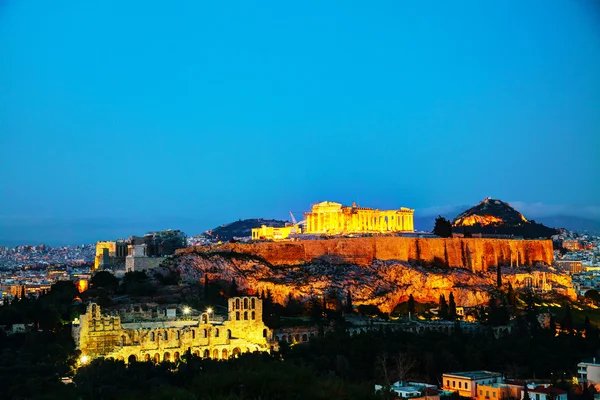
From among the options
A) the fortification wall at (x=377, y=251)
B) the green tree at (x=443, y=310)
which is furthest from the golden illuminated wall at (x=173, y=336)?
the fortification wall at (x=377, y=251)

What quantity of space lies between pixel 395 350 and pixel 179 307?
9.48 meters

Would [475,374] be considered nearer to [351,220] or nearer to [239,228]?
[351,220]

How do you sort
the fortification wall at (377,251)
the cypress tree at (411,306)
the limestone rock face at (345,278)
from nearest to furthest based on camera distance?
the cypress tree at (411,306) → the limestone rock face at (345,278) → the fortification wall at (377,251)

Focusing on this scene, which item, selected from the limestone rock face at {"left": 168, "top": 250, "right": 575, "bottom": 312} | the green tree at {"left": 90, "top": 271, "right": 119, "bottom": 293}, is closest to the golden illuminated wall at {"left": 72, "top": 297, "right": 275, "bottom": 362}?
the green tree at {"left": 90, "top": 271, "right": 119, "bottom": 293}

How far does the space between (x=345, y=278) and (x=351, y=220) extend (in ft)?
53.6

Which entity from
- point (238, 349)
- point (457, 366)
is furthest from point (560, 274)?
point (238, 349)

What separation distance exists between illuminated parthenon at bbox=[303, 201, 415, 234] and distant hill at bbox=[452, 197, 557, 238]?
21508 millimetres

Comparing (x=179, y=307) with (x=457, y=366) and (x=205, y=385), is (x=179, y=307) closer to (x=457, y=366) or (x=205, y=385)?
(x=457, y=366)

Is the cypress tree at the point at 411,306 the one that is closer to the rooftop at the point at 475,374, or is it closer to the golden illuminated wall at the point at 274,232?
the rooftop at the point at 475,374

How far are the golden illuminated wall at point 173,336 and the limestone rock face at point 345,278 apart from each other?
52.4 feet

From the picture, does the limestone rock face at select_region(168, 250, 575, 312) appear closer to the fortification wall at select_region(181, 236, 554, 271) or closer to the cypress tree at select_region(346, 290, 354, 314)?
the fortification wall at select_region(181, 236, 554, 271)

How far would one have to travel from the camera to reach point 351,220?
70812mm

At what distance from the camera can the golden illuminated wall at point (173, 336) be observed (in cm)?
3025

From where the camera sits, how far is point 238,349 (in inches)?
1273
